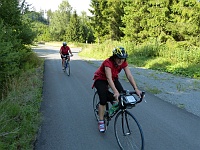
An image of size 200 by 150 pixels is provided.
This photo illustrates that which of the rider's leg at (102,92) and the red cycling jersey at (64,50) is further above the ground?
the red cycling jersey at (64,50)

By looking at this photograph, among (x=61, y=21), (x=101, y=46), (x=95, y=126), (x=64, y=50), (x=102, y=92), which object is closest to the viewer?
(x=102, y=92)

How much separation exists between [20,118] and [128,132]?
114 inches

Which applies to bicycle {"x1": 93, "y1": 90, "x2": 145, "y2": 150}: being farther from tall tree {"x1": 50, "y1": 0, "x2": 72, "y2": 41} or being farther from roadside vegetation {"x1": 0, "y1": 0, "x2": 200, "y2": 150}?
tall tree {"x1": 50, "y1": 0, "x2": 72, "y2": 41}

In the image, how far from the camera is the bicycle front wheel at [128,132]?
3553 millimetres

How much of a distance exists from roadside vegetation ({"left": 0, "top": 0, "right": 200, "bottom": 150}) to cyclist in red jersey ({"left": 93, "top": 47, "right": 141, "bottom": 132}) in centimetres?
172

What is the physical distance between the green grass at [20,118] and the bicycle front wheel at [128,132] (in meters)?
1.80

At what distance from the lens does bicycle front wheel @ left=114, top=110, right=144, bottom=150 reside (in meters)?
3.55

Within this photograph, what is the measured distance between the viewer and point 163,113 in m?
5.80

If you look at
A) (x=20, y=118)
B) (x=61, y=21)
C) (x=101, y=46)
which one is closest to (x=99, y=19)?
(x=101, y=46)

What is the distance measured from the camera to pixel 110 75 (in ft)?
12.9

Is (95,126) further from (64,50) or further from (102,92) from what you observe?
(64,50)

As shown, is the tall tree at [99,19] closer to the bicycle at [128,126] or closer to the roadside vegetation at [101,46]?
the roadside vegetation at [101,46]

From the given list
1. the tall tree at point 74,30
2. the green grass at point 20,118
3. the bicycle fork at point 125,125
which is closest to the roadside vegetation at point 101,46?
the green grass at point 20,118

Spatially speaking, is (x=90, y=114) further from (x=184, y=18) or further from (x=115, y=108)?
(x=184, y=18)
